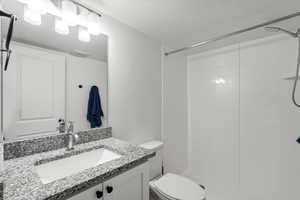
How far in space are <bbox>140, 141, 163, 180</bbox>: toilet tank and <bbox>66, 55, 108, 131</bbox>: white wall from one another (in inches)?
→ 24.0

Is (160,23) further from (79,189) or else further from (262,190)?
(262,190)

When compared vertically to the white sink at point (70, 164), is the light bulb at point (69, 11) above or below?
above

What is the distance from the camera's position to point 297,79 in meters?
1.50

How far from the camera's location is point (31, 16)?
3.26 ft

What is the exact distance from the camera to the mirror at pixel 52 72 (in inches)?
37.9

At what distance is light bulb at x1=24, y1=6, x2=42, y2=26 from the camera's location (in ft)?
3.24

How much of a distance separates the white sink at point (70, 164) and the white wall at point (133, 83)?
1.14 feet

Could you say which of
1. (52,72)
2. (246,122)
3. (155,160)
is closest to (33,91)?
(52,72)

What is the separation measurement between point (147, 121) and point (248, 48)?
158 cm

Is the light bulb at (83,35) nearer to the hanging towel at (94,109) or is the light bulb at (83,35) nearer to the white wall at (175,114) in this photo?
the hanging towel at (94,109)

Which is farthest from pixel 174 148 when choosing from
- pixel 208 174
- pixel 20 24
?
pixel 20 24

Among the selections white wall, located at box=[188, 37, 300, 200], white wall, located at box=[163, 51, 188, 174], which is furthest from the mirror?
white wall, located at box=[188, 37, 300, 200]

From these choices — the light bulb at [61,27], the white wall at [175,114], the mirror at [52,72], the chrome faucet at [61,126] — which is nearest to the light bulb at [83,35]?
the mirror at [52,72]

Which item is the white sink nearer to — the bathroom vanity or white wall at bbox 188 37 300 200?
the bathroom vanity
